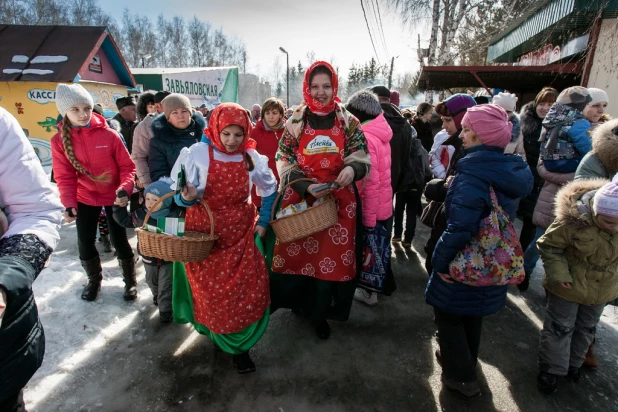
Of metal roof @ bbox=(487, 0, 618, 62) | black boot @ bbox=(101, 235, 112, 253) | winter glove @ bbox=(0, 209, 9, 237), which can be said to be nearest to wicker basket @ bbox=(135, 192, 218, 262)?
winter glove @ bbox=(0, 209, 9, 237)

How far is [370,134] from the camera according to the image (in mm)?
3119

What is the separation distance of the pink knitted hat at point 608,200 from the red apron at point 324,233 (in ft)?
5.17

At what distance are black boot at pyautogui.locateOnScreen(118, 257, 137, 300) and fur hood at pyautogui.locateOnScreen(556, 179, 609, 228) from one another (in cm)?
390

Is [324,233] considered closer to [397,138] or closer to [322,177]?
[322,177]

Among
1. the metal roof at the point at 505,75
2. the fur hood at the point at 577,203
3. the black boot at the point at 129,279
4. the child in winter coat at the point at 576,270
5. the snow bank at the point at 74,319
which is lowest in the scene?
the snow bank at the point at 74,319

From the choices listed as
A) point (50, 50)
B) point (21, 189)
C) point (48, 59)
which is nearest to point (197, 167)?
point (21, 189)

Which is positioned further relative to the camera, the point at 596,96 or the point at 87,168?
the point at 596,96

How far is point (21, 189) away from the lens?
1391mm

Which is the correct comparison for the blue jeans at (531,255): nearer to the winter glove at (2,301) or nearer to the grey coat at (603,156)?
the grey coat at (603,156)

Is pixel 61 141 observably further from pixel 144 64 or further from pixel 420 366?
Answer: pixel 144 64

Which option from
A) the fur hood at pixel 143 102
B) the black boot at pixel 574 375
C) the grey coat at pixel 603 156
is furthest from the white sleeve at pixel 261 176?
the fur hood at pixel 143 102

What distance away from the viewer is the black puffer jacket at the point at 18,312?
46.7 inches

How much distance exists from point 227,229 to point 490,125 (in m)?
1.85

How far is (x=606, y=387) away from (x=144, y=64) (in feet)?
170
